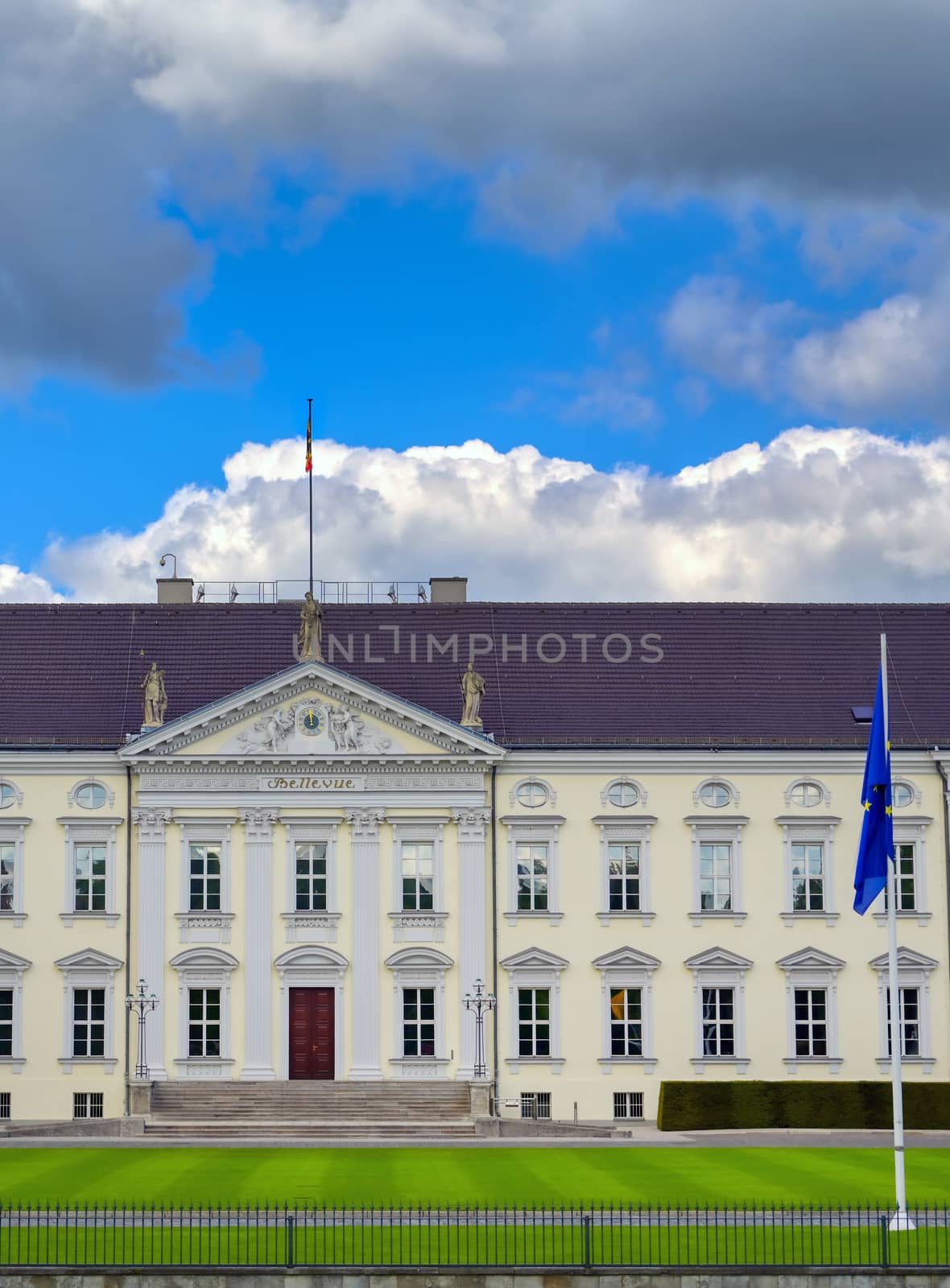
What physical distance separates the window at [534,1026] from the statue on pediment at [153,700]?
13.1m

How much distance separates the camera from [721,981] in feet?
208

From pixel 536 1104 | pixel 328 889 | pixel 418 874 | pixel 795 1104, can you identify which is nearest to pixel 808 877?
pixel 795 1104

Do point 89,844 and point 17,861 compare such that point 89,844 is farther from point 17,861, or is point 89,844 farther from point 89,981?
point 89,981

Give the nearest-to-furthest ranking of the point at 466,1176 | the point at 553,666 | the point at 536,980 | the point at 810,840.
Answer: the point at 466,1176, the point at 536,980, the point at 810,840, the point at 553,666

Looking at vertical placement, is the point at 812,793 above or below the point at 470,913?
above

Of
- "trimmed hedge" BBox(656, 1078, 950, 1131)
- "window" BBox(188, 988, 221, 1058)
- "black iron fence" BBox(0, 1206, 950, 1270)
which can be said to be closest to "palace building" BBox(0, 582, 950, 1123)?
"window" BBox(188, 988, 221, 1058)

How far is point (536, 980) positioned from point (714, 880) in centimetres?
598

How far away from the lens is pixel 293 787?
63.1 meters

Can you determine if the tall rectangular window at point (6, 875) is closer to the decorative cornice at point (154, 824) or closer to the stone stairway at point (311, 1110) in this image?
the decorative cornice at point (154, 824)

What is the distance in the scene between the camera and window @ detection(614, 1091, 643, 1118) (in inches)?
2459

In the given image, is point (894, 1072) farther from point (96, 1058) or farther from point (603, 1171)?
point (96, 1058)

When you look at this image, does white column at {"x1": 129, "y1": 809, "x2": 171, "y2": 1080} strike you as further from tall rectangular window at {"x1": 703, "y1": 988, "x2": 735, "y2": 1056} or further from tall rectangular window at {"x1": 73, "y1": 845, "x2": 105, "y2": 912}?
tall rectangular window at {"x1": 703, "y1": 988, "x2": 735, "y2": 1056}

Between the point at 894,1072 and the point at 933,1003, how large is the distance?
24.8 m

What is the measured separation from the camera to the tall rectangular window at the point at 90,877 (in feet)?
207
